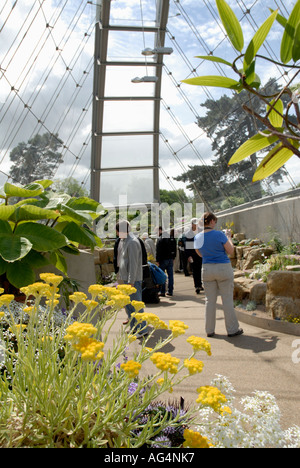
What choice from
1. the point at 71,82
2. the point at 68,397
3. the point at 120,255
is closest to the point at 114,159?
the point at 71,82

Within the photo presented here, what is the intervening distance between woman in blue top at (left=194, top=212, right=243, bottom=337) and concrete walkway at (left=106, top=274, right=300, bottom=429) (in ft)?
0.59

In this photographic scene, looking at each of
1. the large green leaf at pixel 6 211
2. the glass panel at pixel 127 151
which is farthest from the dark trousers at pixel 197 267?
the glass panel at pixel 127 151

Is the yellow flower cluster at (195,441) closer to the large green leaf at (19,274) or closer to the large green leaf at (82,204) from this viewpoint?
the large green leaf at (19,274)

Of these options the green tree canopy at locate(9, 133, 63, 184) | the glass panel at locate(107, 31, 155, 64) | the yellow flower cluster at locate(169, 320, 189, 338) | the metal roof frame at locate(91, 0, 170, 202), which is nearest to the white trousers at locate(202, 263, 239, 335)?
the yellow flower cluster at locate(169, 320, 189, 338)

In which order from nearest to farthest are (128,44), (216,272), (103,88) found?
1. (216,272)
2. (128,44)
3. (103,88)

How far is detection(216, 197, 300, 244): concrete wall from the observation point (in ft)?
25.6

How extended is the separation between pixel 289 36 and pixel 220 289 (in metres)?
3.97

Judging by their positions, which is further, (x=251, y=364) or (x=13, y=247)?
(x=251, y=364)

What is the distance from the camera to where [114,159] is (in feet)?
54.5

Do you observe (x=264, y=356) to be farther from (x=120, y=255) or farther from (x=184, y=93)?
(x=184, y=93)

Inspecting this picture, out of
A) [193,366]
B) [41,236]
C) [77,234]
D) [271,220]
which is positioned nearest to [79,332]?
[193,366]

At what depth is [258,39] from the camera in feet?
2.11

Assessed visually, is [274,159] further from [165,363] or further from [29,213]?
[29,213]

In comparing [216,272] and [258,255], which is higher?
[258,255]
